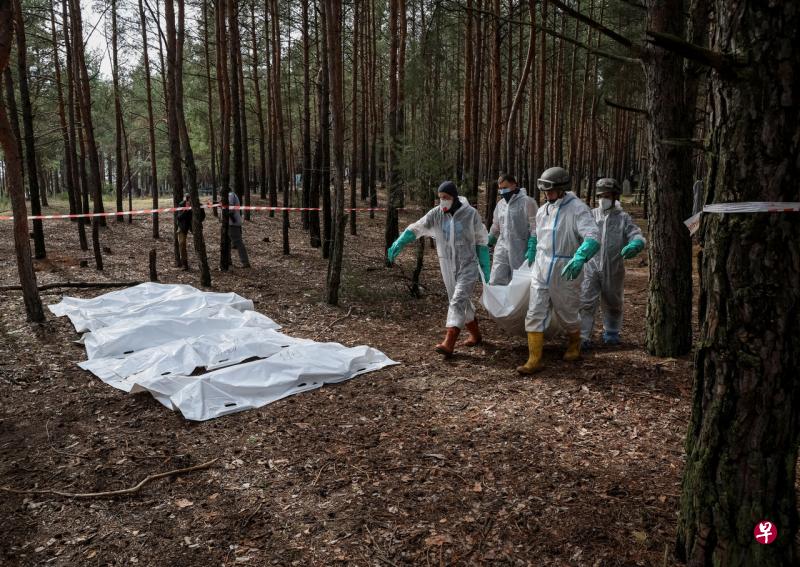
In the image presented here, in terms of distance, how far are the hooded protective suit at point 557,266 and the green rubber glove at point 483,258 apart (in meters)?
1.09

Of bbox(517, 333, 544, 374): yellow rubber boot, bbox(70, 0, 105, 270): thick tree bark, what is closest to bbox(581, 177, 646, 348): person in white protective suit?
bbox(517, 333, 544, 374): yellow rubber boot

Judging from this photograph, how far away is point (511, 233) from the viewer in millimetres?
7914

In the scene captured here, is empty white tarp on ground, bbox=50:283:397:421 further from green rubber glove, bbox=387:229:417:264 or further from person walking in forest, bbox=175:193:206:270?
person walking in forest, bbox=175:193:206:270

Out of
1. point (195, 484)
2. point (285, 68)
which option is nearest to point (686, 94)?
point (195, 484)

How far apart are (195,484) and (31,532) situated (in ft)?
2.96

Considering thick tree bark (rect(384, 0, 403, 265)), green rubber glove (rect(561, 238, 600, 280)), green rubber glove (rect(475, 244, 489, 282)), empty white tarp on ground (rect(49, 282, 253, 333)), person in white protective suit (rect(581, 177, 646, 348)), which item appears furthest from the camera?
thick tree bark (rect(384, 0, 403, 265))

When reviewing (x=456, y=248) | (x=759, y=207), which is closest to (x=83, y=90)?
(x=456, y=248)

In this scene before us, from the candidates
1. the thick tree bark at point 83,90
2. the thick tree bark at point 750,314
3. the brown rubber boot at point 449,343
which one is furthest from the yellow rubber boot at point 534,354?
the thick tree bark at point 83,90

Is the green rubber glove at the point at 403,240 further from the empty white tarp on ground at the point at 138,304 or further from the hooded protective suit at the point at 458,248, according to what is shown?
the empty white tarp on ground at the point at 138,304

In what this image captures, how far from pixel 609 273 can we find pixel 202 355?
181 inches

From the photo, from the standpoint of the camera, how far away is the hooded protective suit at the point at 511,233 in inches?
310

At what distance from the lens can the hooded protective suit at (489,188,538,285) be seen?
25.9ft

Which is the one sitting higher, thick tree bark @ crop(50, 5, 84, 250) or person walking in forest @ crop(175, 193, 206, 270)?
thick tree bark @ crop(50, 5, 84, 250)

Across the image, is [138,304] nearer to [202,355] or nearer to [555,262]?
[202,355]
